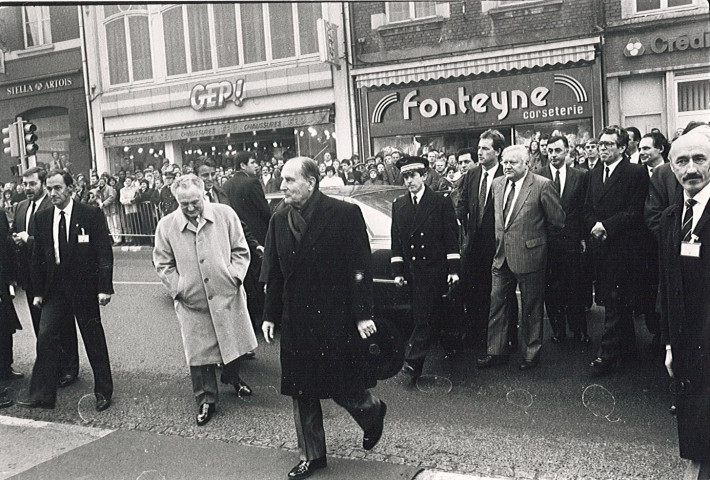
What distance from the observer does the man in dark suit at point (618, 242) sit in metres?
5.46

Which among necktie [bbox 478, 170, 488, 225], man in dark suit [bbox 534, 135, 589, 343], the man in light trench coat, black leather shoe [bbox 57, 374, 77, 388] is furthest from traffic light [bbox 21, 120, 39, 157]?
man in dark suit [bbox 534, 135, 589, 343]

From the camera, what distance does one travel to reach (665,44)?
1449cm

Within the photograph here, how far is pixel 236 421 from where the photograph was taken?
5.04 meters

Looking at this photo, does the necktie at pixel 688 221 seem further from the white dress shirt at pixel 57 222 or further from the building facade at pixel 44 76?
the white dress shirt at pixel 57 222

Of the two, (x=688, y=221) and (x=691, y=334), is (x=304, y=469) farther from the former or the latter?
(x=688, y=221)

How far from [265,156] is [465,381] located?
40.8ft

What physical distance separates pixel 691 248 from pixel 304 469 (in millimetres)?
2306

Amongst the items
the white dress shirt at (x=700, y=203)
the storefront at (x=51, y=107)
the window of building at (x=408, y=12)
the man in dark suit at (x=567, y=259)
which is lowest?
the man in dark suit at (x=567, y=259)

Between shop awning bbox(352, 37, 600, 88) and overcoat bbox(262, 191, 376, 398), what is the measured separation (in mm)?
12786

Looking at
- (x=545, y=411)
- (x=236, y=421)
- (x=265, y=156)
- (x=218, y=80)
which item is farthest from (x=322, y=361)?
(x=218, y=80)

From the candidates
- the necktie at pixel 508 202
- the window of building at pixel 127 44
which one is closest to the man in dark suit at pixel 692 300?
the necktie at pixel 508 202

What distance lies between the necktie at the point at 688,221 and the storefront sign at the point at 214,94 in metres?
15.1

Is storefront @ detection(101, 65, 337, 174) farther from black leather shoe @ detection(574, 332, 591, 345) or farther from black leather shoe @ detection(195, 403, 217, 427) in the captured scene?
black leather shoe @ detection(195, 403, 217, 427)

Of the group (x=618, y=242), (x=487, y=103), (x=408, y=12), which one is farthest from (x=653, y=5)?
(x=618, y=242)
